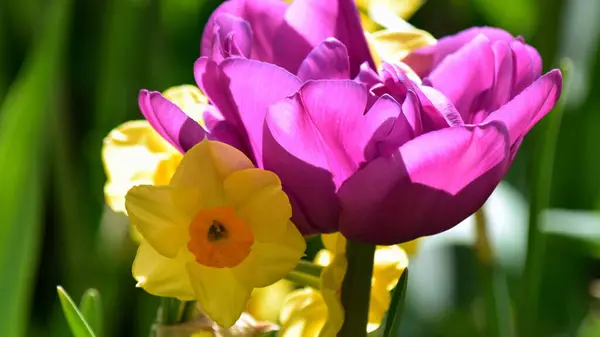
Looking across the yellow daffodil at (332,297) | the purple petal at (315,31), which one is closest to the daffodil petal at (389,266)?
the yellow daffodil at (332,297)

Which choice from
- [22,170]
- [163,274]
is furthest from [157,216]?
[22,170]

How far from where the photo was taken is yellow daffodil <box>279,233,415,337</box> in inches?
17.5

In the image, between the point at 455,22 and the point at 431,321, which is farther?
the point at 455,22

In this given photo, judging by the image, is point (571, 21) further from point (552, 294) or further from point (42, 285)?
point (42, 285)

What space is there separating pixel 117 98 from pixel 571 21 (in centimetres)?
54

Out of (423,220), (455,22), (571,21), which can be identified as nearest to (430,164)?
(423,220)

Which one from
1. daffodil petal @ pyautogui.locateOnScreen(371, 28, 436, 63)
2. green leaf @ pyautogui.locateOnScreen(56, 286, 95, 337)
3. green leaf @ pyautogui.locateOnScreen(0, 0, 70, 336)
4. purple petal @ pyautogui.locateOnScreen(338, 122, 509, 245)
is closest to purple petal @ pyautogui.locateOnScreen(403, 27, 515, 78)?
daffodil petal @ pyautogui.locateOnScreen(371, 28, 436, 63)

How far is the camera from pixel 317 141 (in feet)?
1.37

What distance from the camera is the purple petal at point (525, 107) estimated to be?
40 cm

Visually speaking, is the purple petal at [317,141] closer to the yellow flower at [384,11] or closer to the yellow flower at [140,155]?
the yellow flower at [140,155]

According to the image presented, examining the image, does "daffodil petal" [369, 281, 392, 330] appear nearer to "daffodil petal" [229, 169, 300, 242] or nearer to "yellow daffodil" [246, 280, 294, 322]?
"daffodil petal" [229, 169, 300, 242]

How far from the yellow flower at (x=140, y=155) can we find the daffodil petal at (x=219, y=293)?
4.0 inches

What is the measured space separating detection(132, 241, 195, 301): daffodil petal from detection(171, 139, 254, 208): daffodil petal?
0.09ft

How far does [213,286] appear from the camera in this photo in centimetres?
42
